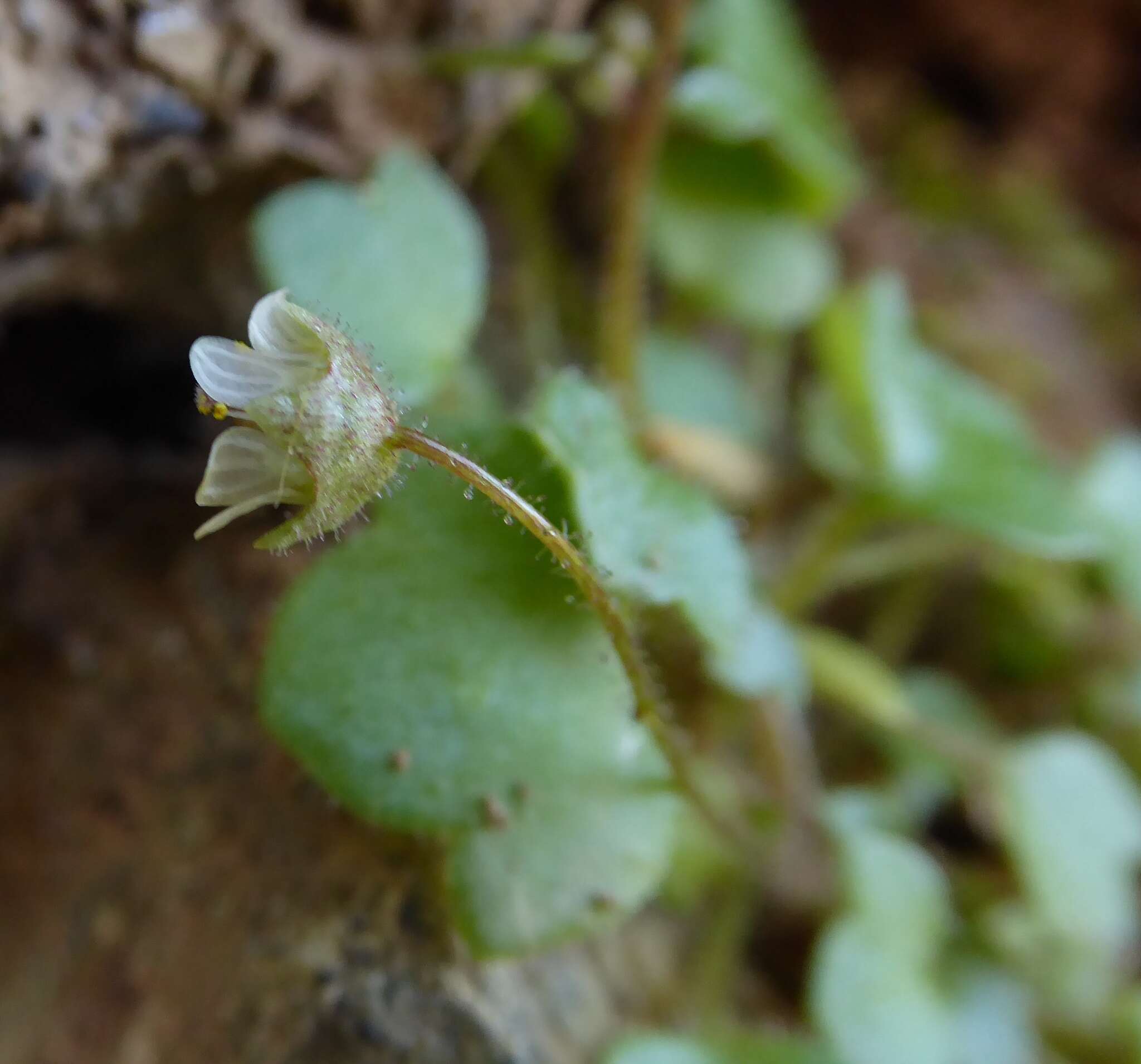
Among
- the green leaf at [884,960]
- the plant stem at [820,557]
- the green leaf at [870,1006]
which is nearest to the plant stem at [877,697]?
the plant stem at [820,557]

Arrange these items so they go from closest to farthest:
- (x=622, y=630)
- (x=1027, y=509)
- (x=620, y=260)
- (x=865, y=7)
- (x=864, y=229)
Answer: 1. (x=622, y=630)
2. (x=1027, y=509)
3. (x=620, y=260)
4. (x=864, y=229)
5. (x=865, y=7)

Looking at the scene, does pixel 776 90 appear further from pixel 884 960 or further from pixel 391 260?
pixel 884 960

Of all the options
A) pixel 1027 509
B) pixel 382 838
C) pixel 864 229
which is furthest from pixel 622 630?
pixel 864 229

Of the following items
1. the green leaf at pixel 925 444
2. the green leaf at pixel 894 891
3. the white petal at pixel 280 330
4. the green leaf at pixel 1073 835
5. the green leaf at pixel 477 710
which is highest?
the white petal at pixel 280 330

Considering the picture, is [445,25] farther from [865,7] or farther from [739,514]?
[865,7]

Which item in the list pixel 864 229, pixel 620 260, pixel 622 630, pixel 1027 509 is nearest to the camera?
pixel 622 630

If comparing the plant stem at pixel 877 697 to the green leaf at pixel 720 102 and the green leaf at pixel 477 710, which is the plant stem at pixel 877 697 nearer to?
the green leaf at pixel 477 710
